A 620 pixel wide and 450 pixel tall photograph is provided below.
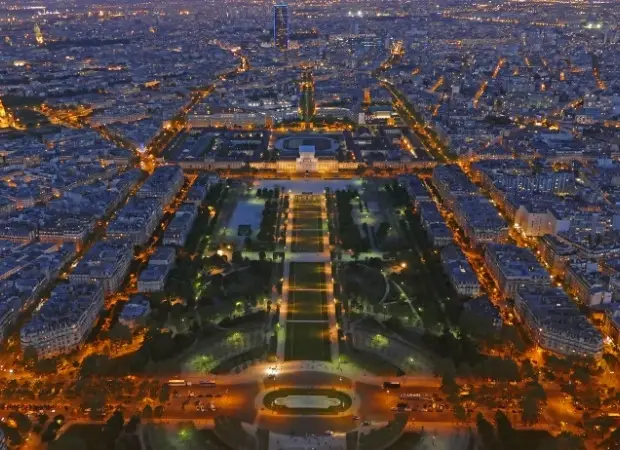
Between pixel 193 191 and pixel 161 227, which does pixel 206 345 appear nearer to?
pixel 161 227

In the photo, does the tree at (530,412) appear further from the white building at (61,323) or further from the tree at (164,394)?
the white building at (61,323)

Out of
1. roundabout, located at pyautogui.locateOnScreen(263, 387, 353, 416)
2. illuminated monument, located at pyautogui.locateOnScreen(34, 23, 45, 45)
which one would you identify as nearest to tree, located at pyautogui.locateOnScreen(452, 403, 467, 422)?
roundabout, located at pyautogui.locateOnScreen(263, 387, 353, 416)

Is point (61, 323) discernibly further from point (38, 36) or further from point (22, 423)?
point (38, 36)

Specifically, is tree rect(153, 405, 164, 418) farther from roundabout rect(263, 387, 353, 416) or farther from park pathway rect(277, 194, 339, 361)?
park pathway rect(277, 194, 339, 361)

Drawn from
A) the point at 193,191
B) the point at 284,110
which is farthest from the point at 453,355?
the point at 284,110

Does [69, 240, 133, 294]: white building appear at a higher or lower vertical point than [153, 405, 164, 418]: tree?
higher

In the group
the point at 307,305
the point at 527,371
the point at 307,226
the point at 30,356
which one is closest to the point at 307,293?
the point at 307,305
